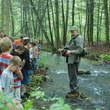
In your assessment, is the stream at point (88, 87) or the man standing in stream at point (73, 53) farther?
the man standing in stream at point (73, 53)

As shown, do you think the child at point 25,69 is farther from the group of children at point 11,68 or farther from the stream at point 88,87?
the stream at point 88,87

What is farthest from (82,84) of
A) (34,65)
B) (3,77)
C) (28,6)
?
(28,6)

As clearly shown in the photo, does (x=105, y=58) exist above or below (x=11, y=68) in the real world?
below

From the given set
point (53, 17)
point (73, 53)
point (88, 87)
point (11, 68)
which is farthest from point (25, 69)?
point (53, 17)

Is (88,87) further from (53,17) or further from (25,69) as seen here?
(53,17)

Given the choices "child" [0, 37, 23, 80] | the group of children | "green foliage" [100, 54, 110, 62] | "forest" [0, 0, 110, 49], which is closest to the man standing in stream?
the group of children

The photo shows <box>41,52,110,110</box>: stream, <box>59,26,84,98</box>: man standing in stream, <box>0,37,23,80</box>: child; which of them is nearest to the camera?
<box>0,37,23,80</box>: child

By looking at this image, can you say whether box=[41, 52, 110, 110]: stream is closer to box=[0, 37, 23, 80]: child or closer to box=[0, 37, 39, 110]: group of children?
box=[0, 37, 39, 110]: group of children

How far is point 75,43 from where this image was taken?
10.8m

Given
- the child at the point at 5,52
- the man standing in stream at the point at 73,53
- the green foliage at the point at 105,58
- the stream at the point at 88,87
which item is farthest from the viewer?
the green foliage at the point at 105,58

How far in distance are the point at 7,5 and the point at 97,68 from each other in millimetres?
7360

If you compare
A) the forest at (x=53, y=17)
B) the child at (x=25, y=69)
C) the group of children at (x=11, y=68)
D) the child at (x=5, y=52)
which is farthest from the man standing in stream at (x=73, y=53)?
the forest at (x=53, y=17)

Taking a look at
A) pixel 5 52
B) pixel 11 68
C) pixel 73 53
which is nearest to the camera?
pixel 11 68

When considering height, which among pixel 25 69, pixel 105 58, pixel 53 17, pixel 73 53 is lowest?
pixel 105 58
